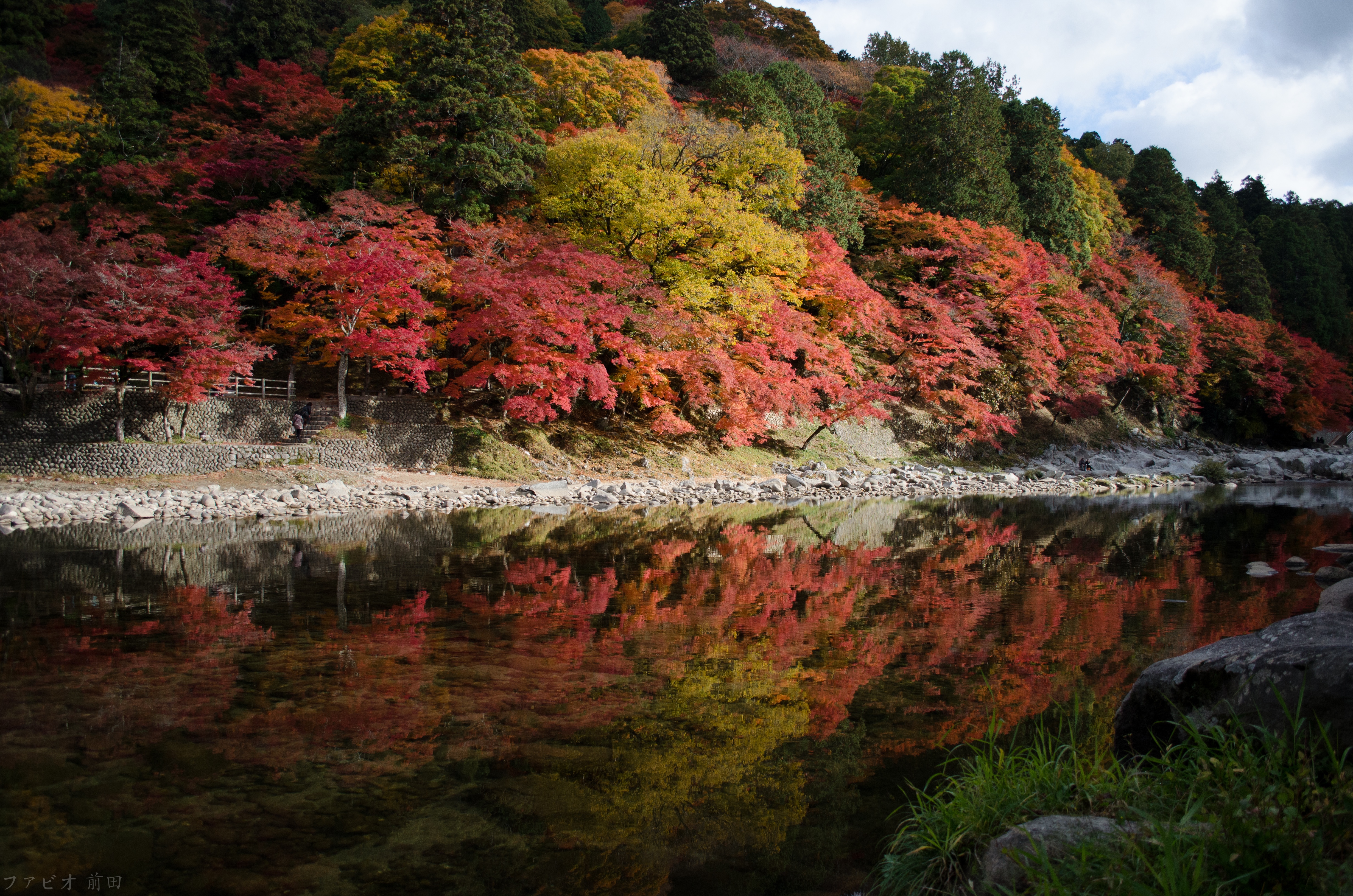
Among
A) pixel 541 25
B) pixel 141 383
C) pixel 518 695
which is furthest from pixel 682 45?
pixel 518 695

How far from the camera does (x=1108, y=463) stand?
2803 centimetres

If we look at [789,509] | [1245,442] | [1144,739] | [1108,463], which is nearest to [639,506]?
[789,509]

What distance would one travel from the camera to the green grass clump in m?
1.98

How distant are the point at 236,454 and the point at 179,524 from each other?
13.6ft

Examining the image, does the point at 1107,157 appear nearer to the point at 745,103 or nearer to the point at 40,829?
the point at 745,103

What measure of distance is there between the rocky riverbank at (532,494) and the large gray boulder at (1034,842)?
43.8 ft

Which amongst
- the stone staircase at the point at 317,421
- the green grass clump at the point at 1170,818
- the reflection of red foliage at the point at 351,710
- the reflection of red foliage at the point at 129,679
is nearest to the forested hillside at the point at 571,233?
the stone staircase at the point at 317,421

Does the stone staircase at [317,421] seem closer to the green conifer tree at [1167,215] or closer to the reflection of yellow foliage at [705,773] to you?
the reflection of yellow foliage at [705,773]

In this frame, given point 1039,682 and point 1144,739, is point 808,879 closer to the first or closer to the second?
point 1144,739

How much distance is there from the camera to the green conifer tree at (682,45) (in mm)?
32344

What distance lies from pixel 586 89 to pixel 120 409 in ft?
55.7

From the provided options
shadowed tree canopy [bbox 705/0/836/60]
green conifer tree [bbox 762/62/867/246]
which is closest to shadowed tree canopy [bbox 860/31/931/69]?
shadowed tree canopy [bbox 705/0/836/60]

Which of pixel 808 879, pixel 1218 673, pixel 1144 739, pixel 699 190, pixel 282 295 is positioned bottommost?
pixel 808 879

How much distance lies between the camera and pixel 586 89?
25328mm
